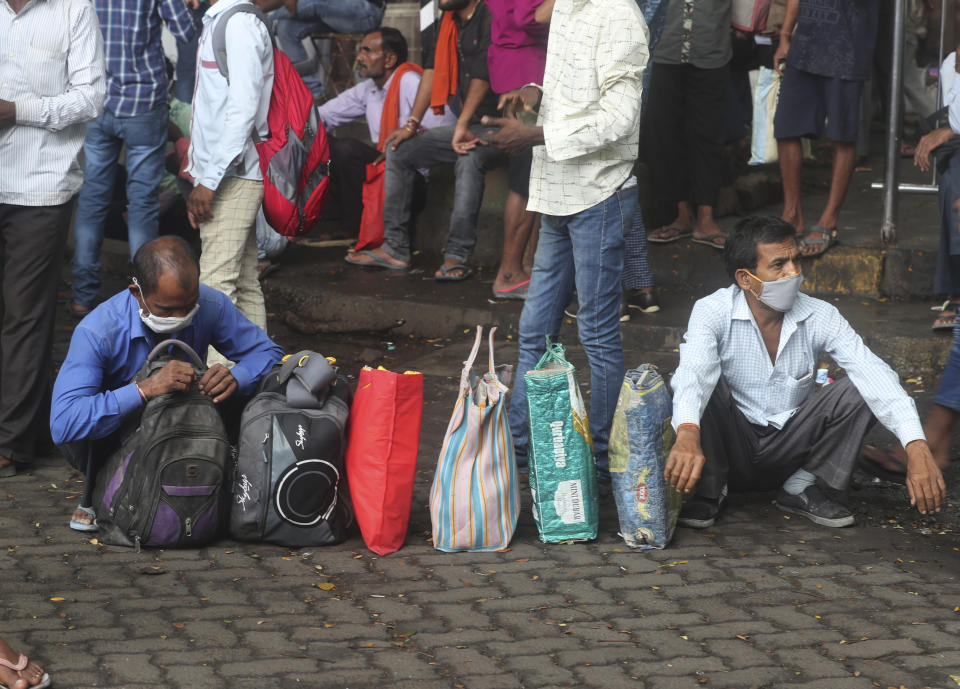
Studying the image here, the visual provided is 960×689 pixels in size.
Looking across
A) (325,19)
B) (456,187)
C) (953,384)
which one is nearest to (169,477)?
(953,384)

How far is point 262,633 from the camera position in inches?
140

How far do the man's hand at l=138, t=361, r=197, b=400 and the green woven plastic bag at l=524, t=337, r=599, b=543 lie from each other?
1.14m

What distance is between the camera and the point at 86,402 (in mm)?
4105

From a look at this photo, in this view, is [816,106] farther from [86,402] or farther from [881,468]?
[86,402]

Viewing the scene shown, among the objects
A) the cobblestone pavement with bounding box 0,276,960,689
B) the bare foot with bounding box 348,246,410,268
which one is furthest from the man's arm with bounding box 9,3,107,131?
the bare foot with bounding box 348,246,410,268

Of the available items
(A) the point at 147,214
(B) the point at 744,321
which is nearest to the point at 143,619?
(B) the point at 744,321

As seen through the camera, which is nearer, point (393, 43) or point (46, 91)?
point (46, 91)

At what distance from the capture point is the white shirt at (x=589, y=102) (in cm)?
451

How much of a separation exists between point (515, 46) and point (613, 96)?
232 centimetres

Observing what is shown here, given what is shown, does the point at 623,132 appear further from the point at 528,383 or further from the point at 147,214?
the point at 147,214

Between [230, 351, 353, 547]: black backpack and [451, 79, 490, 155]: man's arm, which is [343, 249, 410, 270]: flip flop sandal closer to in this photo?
[451, 79, 490, 155]: man's arm

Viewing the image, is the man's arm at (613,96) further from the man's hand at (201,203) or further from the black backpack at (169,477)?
the man's hand at (201,203)

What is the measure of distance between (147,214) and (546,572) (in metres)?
4.06

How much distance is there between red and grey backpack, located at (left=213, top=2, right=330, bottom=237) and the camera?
5543mm
